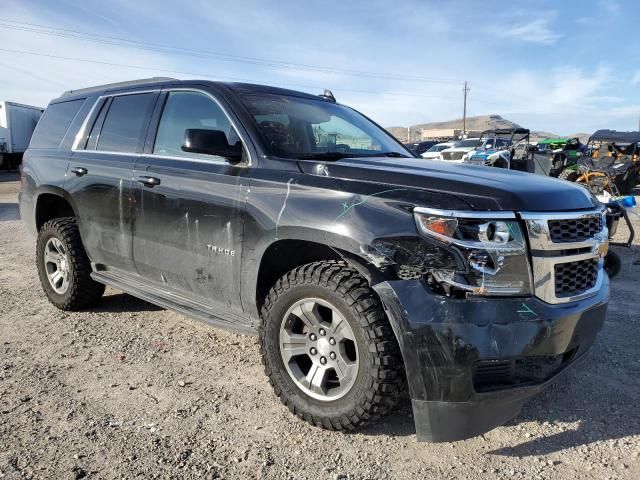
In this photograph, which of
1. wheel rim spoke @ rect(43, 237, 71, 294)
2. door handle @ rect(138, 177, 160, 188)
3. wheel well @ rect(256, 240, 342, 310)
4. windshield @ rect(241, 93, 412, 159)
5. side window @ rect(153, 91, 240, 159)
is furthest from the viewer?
wheel rim spoke @ rect(43, 237, 71, 294)

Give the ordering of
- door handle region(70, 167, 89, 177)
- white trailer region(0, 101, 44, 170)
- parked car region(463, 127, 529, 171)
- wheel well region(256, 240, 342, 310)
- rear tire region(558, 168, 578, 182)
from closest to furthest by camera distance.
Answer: wheel well region(256, 240, 342, 310) < door handle region(70, 167, 89, 177) < parked car region(463, 127, 529, 171) < rear tire region(558, 168, 578, 182) < white trailer region(0, 101, 44, 170)

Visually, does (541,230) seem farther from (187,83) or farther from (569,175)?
(569,175)

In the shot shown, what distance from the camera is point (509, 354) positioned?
2318 mm

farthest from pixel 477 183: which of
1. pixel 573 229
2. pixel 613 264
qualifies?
pixel 613 264

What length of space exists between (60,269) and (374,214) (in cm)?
352

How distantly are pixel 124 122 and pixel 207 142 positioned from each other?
1.53 metres

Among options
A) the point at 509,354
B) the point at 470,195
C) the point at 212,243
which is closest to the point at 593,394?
the point at 509,354

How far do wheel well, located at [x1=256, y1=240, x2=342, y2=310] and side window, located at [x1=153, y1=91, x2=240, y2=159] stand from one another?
34.8 inches

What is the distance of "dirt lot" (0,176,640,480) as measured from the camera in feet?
8.28

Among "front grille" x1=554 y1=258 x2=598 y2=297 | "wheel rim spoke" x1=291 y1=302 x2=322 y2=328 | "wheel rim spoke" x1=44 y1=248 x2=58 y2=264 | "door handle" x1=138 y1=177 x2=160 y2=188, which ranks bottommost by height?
"wheel rim spoke" x1=44 y1=248 x2=58 y2=264

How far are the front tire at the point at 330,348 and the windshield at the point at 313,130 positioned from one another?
0.91 metres

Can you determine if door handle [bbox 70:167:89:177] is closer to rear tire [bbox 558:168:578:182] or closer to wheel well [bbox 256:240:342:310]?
wheel well [bbox 256:240:342:310]

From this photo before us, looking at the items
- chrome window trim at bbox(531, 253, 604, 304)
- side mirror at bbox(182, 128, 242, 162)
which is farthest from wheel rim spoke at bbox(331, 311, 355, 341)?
side mirror at bbox(182, 128, 242, 162)

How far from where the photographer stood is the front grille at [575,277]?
8.22 feet
